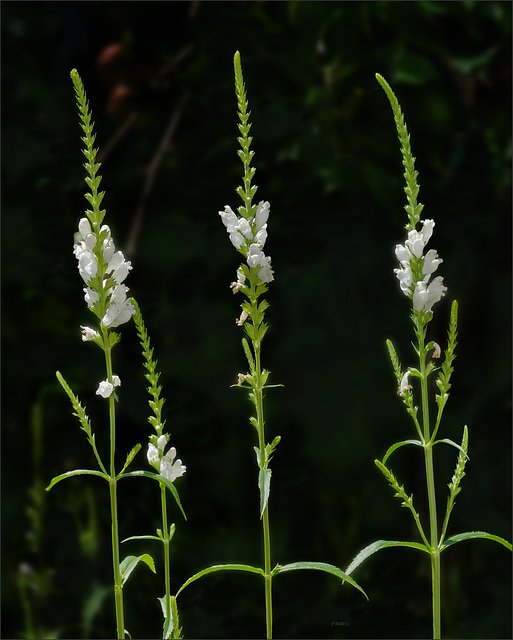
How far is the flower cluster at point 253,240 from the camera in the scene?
66cm

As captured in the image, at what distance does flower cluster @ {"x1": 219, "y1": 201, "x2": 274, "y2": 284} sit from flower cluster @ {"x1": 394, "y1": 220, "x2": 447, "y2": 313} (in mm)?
128

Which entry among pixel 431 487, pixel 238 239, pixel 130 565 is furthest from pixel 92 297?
pixel 431 487

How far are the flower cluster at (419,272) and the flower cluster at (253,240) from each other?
13 cm

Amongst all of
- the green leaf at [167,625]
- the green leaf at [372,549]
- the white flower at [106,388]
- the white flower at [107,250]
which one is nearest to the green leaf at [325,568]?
the green leaf at [372,549]

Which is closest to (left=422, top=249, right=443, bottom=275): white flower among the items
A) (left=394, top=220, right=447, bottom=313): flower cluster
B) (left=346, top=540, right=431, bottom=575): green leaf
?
(left=394, top=220, right=447, bottom=313): flower cluster

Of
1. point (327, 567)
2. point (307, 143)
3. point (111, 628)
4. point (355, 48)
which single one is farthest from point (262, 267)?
point (111, 628)

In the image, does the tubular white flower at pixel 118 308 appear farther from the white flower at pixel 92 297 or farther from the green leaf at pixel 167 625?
the green leaf at pixel 167 625

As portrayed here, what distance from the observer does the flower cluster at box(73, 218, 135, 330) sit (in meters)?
0.66

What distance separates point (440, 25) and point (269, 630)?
41.3 inches

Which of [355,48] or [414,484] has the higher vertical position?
[355,48]

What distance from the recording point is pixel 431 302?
673 mm

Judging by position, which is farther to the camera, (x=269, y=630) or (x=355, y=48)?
(x=355, y=48)

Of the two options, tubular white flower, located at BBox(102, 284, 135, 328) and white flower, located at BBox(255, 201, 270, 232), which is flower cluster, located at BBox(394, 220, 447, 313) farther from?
tubular white flower, located at BBox(102, 284, 135, 328)

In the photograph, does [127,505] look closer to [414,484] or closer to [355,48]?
[414,484]
